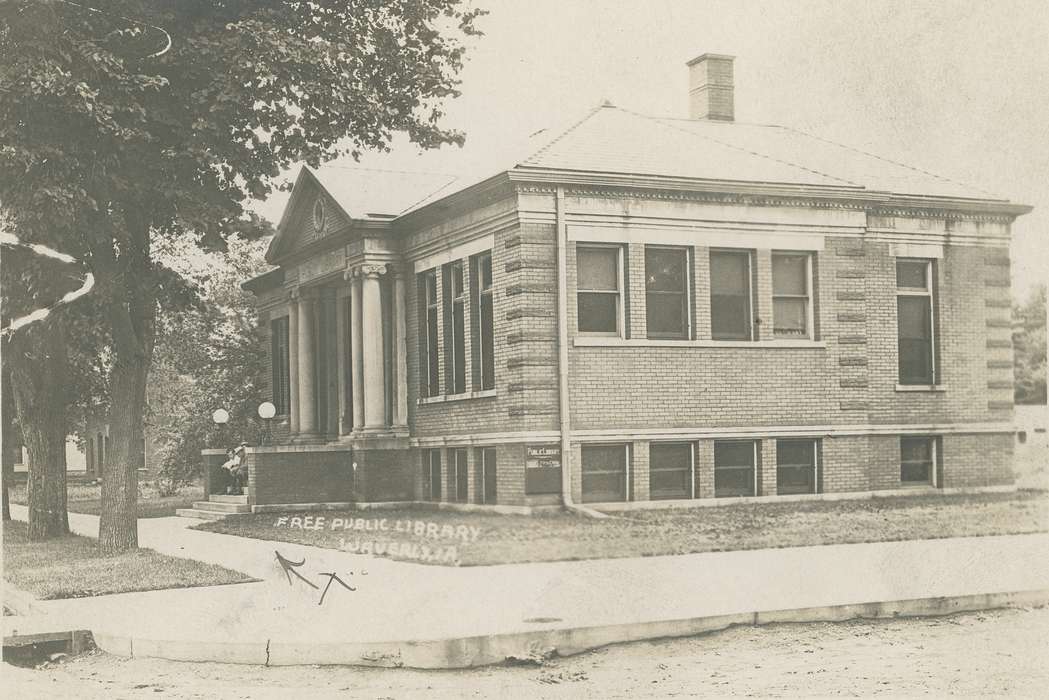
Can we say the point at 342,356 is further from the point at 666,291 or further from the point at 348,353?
the point at 666,291

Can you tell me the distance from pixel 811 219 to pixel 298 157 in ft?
16.2

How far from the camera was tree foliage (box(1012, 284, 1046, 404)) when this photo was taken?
10.3 m

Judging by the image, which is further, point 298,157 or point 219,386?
point 219,386

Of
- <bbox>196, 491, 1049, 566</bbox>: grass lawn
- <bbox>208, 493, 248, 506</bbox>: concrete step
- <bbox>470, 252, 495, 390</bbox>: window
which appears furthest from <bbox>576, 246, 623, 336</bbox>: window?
<bbox>208, 493, 248, 506</bbox>: concrete step

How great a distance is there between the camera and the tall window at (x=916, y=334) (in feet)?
33.9

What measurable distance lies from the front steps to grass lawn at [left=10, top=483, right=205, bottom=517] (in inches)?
2.6

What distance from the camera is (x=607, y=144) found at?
32.7ft

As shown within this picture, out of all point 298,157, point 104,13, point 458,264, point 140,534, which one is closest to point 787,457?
point 458,264

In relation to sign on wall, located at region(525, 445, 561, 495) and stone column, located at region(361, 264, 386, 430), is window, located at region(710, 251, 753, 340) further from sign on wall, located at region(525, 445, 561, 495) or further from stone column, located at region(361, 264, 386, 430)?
stone column, located at region(361, 264, 386, 430)


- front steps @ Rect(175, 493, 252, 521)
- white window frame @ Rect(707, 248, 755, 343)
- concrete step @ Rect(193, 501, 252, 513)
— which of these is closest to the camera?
white window frame @ Rect(707, 248, 755, 343)

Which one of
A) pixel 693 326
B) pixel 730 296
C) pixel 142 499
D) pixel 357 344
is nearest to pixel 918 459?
pixel 730 296

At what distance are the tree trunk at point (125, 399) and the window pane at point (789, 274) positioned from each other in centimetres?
622

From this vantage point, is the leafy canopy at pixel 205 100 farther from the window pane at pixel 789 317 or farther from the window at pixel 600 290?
the window pane at pixel 789 317

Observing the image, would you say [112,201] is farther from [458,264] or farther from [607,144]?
[607,144]
